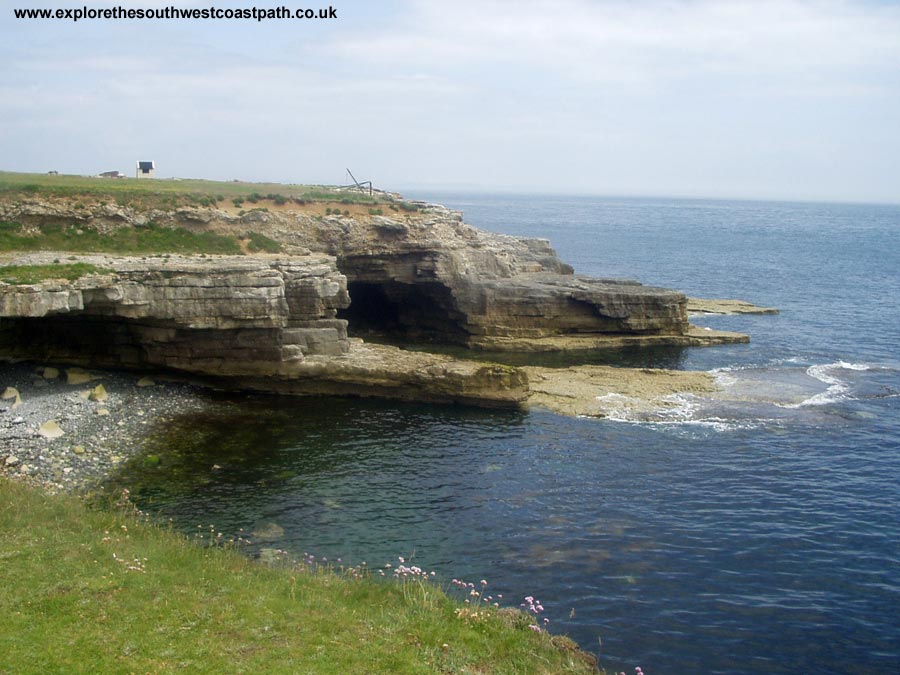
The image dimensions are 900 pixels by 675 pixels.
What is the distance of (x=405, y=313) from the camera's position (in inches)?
2071

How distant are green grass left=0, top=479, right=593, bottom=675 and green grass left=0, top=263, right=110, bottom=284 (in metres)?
14.8

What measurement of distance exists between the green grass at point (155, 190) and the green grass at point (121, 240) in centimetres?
254

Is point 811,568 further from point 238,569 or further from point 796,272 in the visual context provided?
point 796,272

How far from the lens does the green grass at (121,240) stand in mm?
38219

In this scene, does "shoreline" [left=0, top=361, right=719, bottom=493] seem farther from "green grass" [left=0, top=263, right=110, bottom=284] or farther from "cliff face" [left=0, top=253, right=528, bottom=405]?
"green grass" [left=0, top=263, right=110, bottom=284]

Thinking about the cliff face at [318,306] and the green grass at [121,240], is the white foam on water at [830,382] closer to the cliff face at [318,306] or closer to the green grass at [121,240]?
the cliff face at [318,306]

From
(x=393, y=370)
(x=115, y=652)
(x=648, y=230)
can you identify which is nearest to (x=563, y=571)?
(x=115, y=652)

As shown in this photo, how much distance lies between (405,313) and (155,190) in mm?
17039

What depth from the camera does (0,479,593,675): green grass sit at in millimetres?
12531

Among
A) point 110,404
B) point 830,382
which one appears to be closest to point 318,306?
point 110,404

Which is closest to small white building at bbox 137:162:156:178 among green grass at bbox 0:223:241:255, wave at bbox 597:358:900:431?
green grass at bbox 0:223:241:255

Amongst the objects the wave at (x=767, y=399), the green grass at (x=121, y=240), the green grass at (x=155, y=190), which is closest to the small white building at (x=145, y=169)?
the green grass at (x=155, y=190)

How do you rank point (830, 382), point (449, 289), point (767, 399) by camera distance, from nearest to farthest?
point (767, 399), point (830, 382), point (449, 289)

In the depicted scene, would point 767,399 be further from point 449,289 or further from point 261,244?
point 261,244
